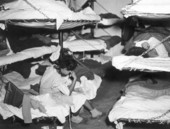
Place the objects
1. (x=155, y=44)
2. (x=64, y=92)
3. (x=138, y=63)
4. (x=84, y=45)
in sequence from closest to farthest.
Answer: (x=138, y=63), (x=64, y=92), (x=155, y=44), (x=84, y=45)

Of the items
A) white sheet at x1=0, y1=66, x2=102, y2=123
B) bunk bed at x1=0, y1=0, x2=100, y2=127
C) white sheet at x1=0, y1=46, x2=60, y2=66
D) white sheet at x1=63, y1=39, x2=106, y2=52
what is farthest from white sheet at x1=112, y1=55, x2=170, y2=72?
white sheet at x1=63, y1=39, x2=106, y2=52

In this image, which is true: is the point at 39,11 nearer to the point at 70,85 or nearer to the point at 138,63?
the point at 70,85

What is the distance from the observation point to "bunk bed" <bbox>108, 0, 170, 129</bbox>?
201cm

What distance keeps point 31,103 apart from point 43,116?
19cm

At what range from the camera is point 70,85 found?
3.20 metres

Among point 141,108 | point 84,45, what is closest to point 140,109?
point 141,108

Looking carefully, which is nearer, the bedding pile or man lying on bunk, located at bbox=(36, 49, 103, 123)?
the bedding pile

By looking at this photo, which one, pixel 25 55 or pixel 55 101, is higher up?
pixel 25 55

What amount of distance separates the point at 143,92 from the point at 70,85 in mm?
926

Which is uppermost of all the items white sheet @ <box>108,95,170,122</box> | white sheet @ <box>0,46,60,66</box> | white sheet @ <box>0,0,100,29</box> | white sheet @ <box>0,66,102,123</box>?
white sheet @ <box>0,0,100,29</box>

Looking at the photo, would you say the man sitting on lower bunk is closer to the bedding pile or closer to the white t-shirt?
the bedding pile

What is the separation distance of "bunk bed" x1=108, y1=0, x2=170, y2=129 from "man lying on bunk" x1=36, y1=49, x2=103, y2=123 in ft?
2.08

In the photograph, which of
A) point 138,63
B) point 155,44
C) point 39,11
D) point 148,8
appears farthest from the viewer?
point 155,44

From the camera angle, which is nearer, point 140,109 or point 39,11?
point 140,109
